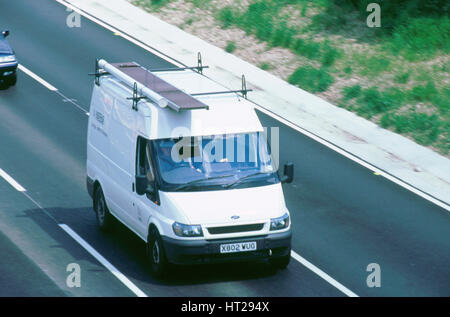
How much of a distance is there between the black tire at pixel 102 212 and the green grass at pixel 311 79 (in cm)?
903

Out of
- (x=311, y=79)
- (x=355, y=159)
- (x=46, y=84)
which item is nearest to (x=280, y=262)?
(x=355, y=159)

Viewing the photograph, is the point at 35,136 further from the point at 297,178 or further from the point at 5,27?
the point at 5,27

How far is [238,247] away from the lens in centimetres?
1530

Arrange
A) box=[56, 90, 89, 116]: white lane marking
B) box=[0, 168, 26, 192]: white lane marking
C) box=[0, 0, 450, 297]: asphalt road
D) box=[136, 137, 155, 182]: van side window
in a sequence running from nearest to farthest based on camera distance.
A: box=[0, 0, 450, 297]: asphalt road
box=[136, 137, 155, 182]: van side window
box=[0, 168, 26, 192]: white lane marking
box=[56, 90, 89, 116]: white lane marking

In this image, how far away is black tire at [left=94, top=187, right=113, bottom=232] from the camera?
17844 mm

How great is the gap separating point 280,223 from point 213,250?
3.69ft

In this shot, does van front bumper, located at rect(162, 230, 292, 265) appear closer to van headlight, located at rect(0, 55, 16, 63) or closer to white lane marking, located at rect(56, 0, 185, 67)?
van headlight, located at rect(0, 55, 16, 63)

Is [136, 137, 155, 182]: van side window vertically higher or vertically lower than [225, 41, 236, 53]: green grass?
higher

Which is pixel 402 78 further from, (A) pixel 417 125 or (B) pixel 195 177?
(B) pixel 195 177

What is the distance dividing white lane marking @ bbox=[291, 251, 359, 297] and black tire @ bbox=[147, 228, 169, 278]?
2.36 meters

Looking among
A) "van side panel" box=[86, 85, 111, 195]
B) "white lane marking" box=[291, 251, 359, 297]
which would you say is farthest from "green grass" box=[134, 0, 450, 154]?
"van side panel" box=[86, 85, 111, 195]
